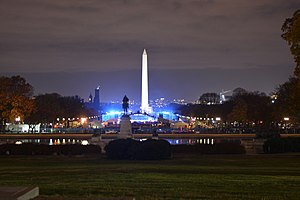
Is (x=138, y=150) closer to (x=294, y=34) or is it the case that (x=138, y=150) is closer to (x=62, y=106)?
(x=294, y=34)

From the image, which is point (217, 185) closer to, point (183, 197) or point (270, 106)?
point (183, 197)

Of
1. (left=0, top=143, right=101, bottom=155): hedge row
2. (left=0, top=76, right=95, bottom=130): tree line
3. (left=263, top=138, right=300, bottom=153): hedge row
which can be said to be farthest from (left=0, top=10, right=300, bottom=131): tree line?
(left=0, top=143, right=101, bottom=155): hedge row

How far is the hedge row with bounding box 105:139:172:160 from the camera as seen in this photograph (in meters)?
30.3

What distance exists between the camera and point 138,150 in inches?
1200

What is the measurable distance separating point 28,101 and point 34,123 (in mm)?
13302

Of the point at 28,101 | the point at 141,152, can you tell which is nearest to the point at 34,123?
the point at 28,101

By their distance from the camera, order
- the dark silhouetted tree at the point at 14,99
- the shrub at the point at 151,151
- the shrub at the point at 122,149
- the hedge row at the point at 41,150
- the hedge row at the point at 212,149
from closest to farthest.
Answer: the shrub at the point at 151,151, the shrub at the point at 122,149, the hedge row at the point at 41,150, the hedge row at the point at 212,149, the dark silhouetted tree at the point at 14,99

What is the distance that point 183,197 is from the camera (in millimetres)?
12945

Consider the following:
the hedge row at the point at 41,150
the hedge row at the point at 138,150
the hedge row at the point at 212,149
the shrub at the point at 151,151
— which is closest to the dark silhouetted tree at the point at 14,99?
the hedge row at the point at 41,150

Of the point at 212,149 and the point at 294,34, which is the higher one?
the point at 294,34

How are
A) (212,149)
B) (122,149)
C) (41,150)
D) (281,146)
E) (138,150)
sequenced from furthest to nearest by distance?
(281,146) → (212,149) → (41,150) → (122,149) → (138,150)

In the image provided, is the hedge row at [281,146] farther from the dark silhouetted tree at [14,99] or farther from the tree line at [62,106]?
the dark silhouetted tree at [14,99]

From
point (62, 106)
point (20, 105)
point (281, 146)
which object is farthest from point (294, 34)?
point (62, 106)

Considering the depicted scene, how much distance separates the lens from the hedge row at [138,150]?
30266mm
